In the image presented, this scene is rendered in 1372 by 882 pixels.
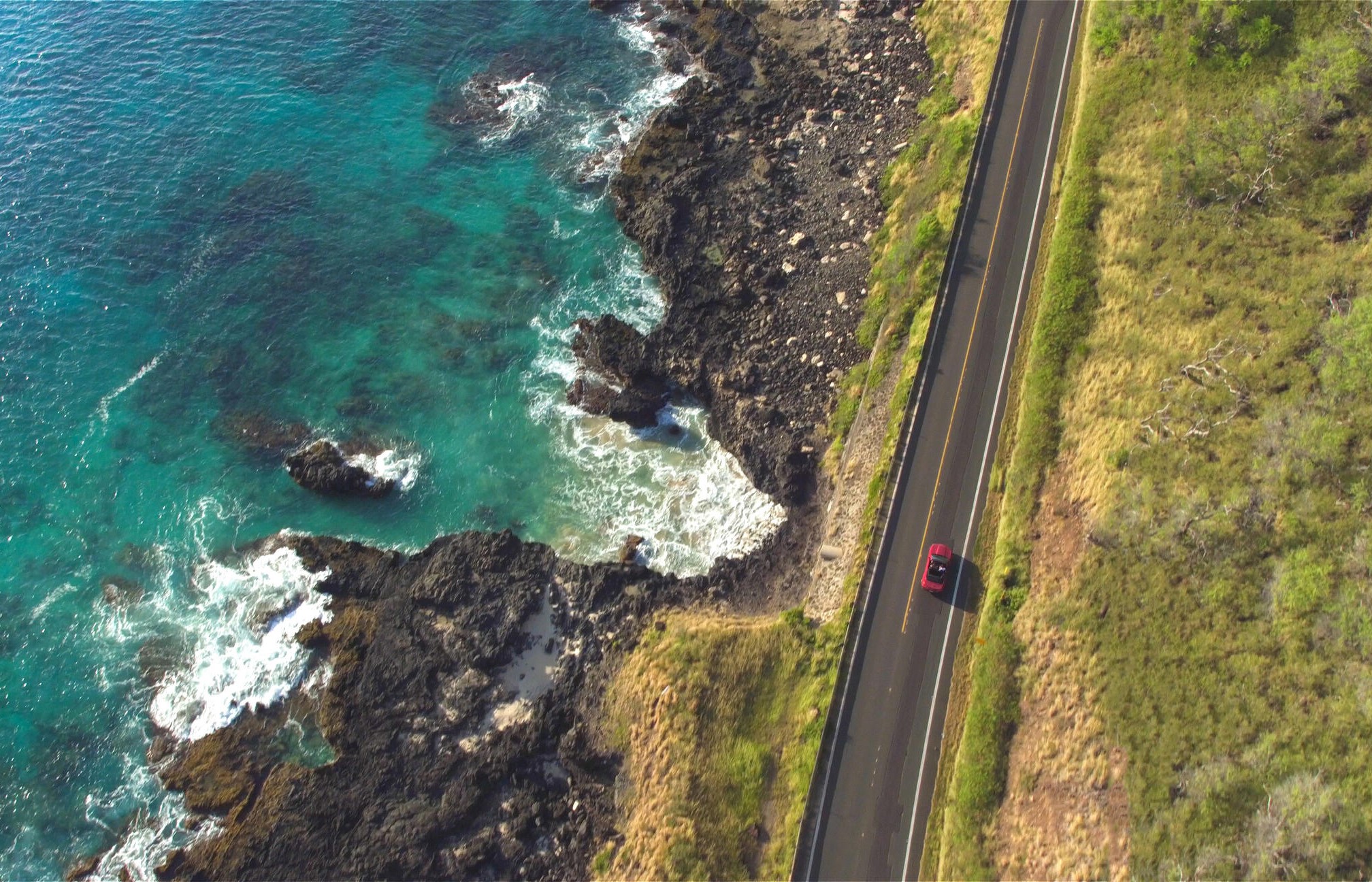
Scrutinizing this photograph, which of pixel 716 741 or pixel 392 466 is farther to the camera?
pixel 392 466

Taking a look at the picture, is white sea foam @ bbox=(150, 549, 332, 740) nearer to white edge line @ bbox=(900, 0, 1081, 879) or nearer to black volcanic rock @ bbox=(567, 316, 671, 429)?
black volcanic rock @ bbox=(567, 316, 671, 429)

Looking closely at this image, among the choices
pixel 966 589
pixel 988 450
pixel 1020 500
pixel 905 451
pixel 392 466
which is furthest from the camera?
pixel 392 466

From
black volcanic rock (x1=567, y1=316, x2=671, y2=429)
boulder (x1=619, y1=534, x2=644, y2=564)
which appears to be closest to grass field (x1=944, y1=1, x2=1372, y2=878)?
boulder (x1=619, y1=534, x2=644, y2=564)

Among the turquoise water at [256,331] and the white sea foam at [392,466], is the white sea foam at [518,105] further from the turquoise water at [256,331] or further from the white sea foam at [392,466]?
the white sea foam at [392,466]

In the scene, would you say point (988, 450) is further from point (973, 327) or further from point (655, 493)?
point (655, 493)

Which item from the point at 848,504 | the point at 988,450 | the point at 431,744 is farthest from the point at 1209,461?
the point at 431,744

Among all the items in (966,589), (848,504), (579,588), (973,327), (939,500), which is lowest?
(579,588)

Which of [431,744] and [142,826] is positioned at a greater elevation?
[431,744]
